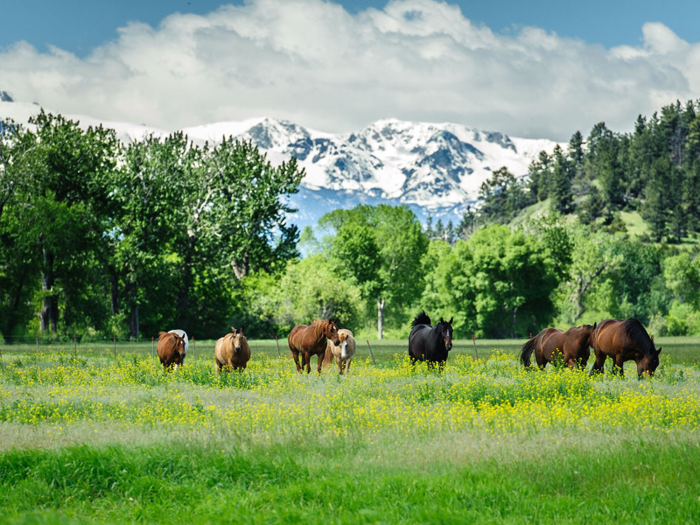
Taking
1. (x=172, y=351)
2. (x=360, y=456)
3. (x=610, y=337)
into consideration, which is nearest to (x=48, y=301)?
(x=172, y=351)

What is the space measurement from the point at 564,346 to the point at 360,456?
48.6ft

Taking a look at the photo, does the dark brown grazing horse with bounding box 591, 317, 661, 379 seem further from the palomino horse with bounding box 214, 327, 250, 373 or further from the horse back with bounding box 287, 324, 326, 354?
the palomino horse with bounding box 214, 327, 250, 373

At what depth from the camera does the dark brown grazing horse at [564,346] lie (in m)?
24.9

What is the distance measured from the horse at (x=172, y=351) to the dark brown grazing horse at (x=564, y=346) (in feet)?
43.8

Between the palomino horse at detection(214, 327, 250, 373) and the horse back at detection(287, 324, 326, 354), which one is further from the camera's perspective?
the horse back at detection(287, 324, 326, 354)

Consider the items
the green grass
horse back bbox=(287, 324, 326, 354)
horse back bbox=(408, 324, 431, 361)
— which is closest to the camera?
the green grass

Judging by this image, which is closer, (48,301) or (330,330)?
(330,330)

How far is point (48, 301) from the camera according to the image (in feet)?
199

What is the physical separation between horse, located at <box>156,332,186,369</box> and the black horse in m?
9.16

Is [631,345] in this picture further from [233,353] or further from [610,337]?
[233,353]

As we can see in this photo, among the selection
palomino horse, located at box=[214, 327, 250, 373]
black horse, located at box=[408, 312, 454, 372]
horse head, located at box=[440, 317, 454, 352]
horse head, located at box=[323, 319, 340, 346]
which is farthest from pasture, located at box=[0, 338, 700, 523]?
horse head, located at box=[323, 319, 340, 346]

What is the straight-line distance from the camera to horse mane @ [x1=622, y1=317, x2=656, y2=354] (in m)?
23.3

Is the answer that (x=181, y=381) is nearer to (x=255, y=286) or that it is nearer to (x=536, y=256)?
(x=255, y=286)

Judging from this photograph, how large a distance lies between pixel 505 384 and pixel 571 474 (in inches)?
389
